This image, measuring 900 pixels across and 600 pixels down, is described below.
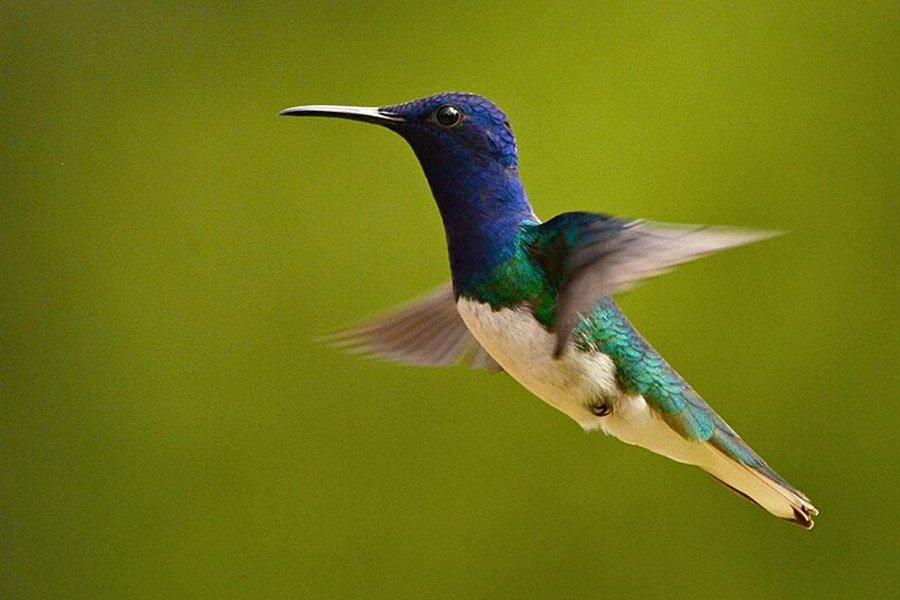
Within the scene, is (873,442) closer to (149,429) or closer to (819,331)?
(819,331)

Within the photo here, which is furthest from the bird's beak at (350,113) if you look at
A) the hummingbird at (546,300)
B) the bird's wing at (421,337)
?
the bird's wing at (421,337)

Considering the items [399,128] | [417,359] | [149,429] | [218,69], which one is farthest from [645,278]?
[218,69]

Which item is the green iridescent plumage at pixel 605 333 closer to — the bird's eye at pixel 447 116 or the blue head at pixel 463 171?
the blue head at pixel 463 171

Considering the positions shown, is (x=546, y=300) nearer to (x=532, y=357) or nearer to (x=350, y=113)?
(x=532, y=357)

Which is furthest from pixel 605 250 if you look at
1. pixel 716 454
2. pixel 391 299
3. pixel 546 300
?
pixel 391 299

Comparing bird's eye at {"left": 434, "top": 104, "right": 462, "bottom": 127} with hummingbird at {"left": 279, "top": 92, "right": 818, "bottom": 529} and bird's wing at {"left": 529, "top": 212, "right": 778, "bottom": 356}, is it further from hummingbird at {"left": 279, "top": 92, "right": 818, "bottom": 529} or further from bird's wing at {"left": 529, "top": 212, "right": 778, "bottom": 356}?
bird's wing at {"left": 529, "top": 212, "right": 778, "bottom": 356}
